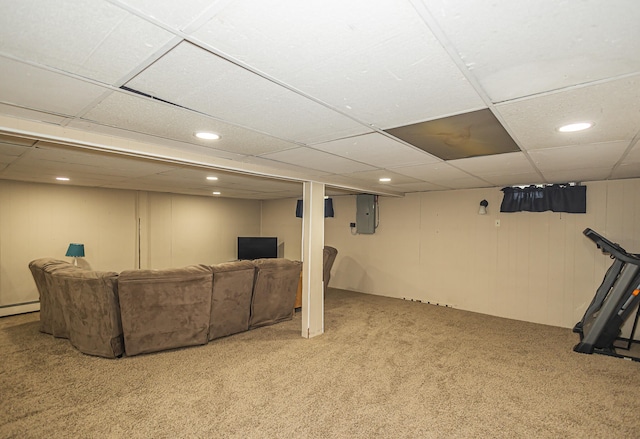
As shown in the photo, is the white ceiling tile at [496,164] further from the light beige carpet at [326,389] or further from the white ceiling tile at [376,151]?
the light beige carpet at [326,389]

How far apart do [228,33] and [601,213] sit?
5.19 m

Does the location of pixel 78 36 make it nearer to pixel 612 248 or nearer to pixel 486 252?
pixel 612 248

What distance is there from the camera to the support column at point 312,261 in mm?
3963

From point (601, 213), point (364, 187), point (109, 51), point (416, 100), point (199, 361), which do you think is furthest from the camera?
point (364, 187)

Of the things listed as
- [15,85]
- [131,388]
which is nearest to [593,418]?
[131,388]

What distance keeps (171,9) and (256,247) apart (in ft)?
22.2

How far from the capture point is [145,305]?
10.8 ft

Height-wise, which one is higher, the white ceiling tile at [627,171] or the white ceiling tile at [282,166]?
the white ceiling tile at [282,166]

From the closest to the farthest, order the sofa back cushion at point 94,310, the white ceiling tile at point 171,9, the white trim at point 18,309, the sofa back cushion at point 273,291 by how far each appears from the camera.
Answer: the white ceiling tile at point 171,9
the sofa back cushion at point 94,310
the sofa back cushion at point 273,291
the white trim at point 18,309

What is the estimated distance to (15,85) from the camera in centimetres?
142

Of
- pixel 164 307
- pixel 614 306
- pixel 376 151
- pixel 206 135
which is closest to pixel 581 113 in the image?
pixel 376 151

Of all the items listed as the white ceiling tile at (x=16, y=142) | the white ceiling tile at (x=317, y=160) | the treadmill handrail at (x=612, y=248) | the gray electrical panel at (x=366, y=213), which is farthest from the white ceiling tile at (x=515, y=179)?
the white ceiling tile at (x=16, y=142)

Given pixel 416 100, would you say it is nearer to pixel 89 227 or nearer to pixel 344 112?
pixel 344 112

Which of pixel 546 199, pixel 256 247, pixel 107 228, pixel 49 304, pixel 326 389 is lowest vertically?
pixel 326 389
